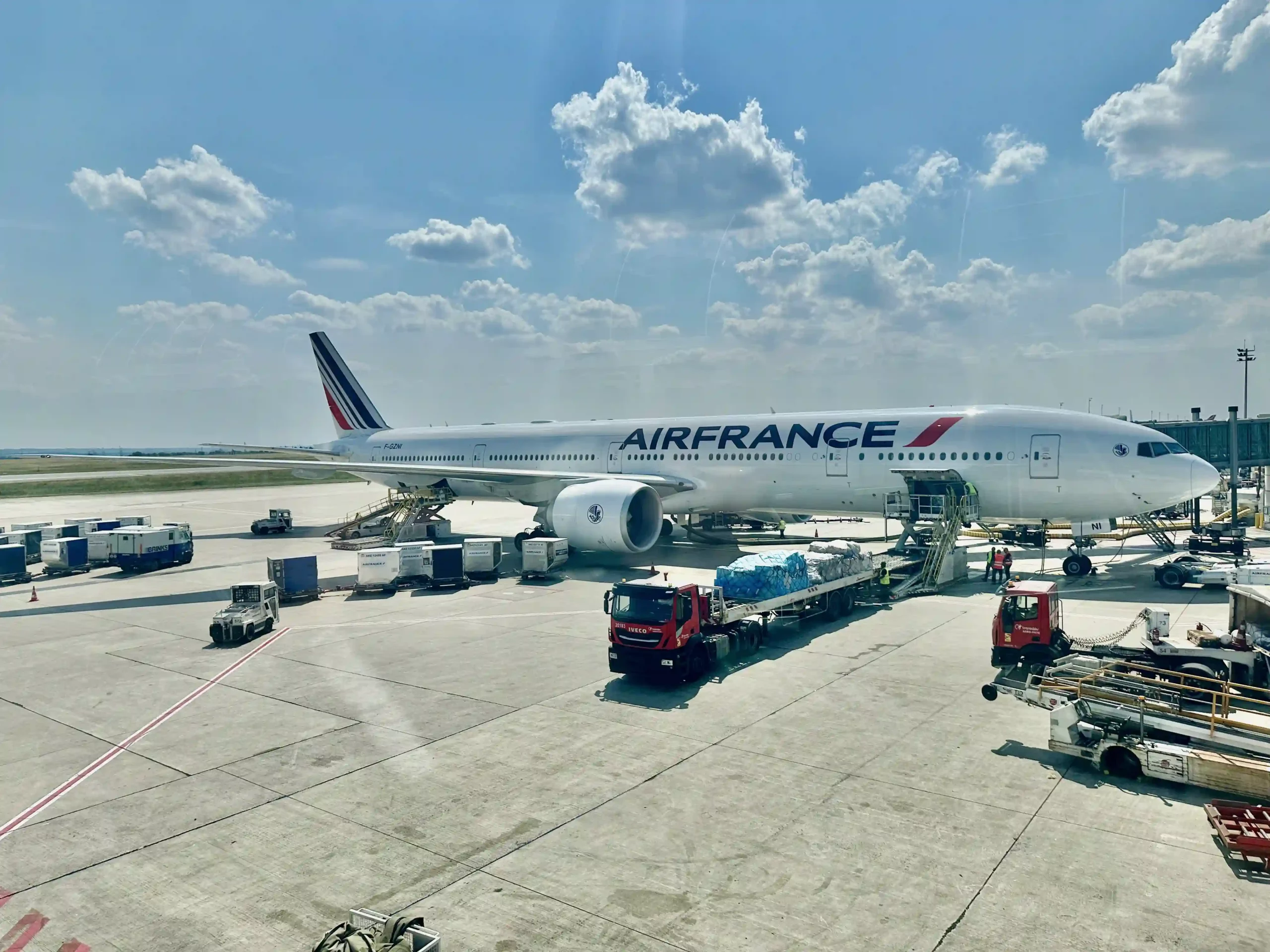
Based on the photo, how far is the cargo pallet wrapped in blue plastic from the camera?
1642cm

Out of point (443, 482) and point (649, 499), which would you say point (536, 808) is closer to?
point (649, 499)

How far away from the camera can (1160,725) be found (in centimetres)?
1009

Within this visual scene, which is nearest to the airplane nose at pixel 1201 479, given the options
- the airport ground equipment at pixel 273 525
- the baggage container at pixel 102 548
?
the baggage container at pixel 102 548

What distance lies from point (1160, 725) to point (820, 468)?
17.2 metres

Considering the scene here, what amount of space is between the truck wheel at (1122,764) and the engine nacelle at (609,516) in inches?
651

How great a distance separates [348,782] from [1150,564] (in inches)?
1047

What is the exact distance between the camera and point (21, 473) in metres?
117

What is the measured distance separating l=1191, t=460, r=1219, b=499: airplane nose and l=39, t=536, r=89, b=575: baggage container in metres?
35.2

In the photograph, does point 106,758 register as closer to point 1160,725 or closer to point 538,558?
point 1160,725

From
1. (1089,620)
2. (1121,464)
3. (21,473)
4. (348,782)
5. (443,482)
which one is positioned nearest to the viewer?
(348,782)

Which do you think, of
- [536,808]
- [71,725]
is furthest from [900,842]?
[71,725]

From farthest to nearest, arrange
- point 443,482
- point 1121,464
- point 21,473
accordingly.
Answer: point 21,473, point 443,482, point 1121,464

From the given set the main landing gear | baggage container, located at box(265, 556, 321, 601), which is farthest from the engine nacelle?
the main landing gear

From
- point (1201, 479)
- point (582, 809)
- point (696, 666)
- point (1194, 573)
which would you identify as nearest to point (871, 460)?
point (1201, 479)
